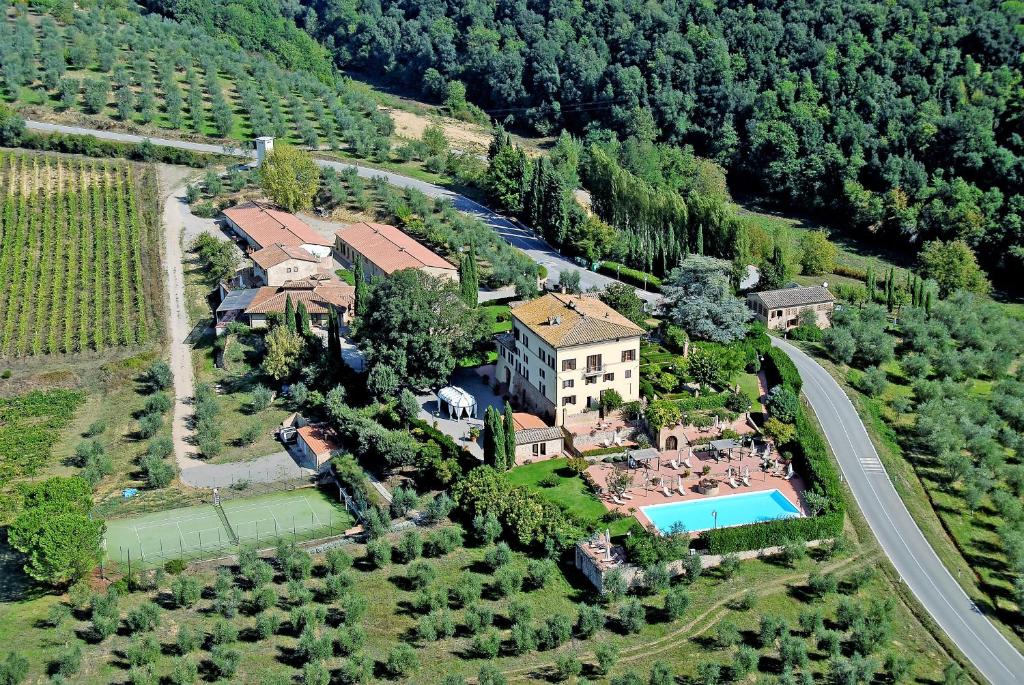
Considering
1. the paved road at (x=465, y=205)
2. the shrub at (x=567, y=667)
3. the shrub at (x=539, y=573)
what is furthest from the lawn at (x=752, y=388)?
the shrub at (x=567, y=667)

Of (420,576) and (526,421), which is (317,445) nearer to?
(526,421)

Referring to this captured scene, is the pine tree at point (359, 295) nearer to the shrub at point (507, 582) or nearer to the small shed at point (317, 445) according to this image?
the small shed at point (317, 445)

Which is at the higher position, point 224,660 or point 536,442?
point 536,442

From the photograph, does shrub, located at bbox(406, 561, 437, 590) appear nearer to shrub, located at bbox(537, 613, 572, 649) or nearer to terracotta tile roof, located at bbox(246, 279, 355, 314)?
shrub, located at bbox(537, 613, 572, 649)

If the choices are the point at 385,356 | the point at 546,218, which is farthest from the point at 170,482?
the point at 546,218

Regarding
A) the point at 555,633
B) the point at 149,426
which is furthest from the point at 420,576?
the point at 149,426

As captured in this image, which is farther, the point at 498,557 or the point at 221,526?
the point at 221,526
